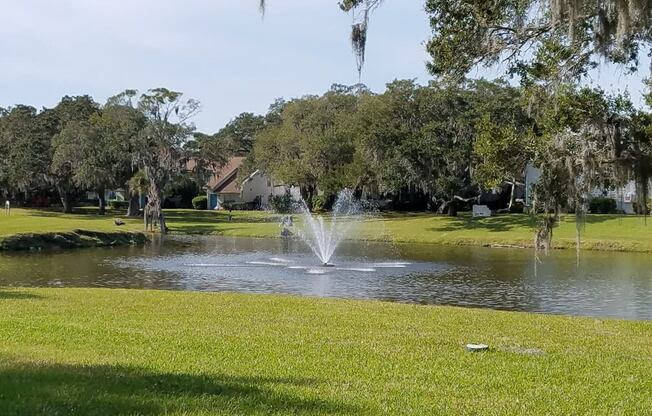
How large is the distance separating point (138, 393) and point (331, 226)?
42902 millimetres

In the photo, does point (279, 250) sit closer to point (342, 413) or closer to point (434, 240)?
point (434, 240)

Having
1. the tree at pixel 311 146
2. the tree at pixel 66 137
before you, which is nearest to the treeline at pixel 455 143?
the tree at pixel 311 146

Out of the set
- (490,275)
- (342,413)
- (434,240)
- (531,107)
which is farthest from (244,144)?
(342,413)

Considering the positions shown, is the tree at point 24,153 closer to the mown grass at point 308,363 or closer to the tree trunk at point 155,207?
the tree trunk at point 155,207

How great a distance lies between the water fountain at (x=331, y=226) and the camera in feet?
114

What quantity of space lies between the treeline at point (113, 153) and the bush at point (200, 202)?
12.7 metres

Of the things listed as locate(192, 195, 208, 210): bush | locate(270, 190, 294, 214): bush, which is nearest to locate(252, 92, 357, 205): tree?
locate(270, 190, 294, 214): bush

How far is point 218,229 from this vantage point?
49.8m

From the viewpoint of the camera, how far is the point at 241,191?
245 ft

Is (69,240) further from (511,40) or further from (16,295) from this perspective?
(511,40)

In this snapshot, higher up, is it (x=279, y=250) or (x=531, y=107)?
(x=531, y=107)

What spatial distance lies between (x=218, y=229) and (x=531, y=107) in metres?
38.2

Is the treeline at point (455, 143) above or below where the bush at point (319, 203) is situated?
above

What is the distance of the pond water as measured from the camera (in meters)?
19.8
